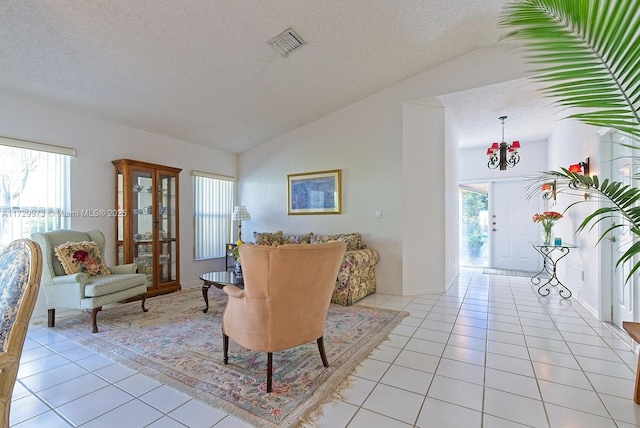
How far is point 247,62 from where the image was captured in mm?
3283

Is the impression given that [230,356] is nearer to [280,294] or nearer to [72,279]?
[280,294]

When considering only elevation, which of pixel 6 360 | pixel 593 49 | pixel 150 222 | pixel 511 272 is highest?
pixel 593 49

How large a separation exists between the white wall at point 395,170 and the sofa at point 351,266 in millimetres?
186

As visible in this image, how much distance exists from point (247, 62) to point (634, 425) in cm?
416

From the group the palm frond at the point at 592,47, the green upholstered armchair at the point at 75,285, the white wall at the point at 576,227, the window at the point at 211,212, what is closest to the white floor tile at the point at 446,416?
the palm frond at the point at 592,47

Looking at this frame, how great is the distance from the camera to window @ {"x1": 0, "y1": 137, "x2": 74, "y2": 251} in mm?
3123

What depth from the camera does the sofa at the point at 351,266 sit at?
370 centimetres

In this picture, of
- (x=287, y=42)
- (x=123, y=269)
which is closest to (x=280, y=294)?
(x=287, y=42)

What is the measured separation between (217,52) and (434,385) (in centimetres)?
355

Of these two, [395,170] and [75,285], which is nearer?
[75,285]

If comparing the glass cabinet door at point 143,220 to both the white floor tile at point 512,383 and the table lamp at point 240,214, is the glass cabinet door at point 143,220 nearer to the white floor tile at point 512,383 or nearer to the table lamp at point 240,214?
the table lamp at point 240,214

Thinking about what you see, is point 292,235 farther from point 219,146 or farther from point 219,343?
point 219,343

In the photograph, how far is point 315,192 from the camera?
5.01m

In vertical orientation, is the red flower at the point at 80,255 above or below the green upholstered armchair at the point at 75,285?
above
